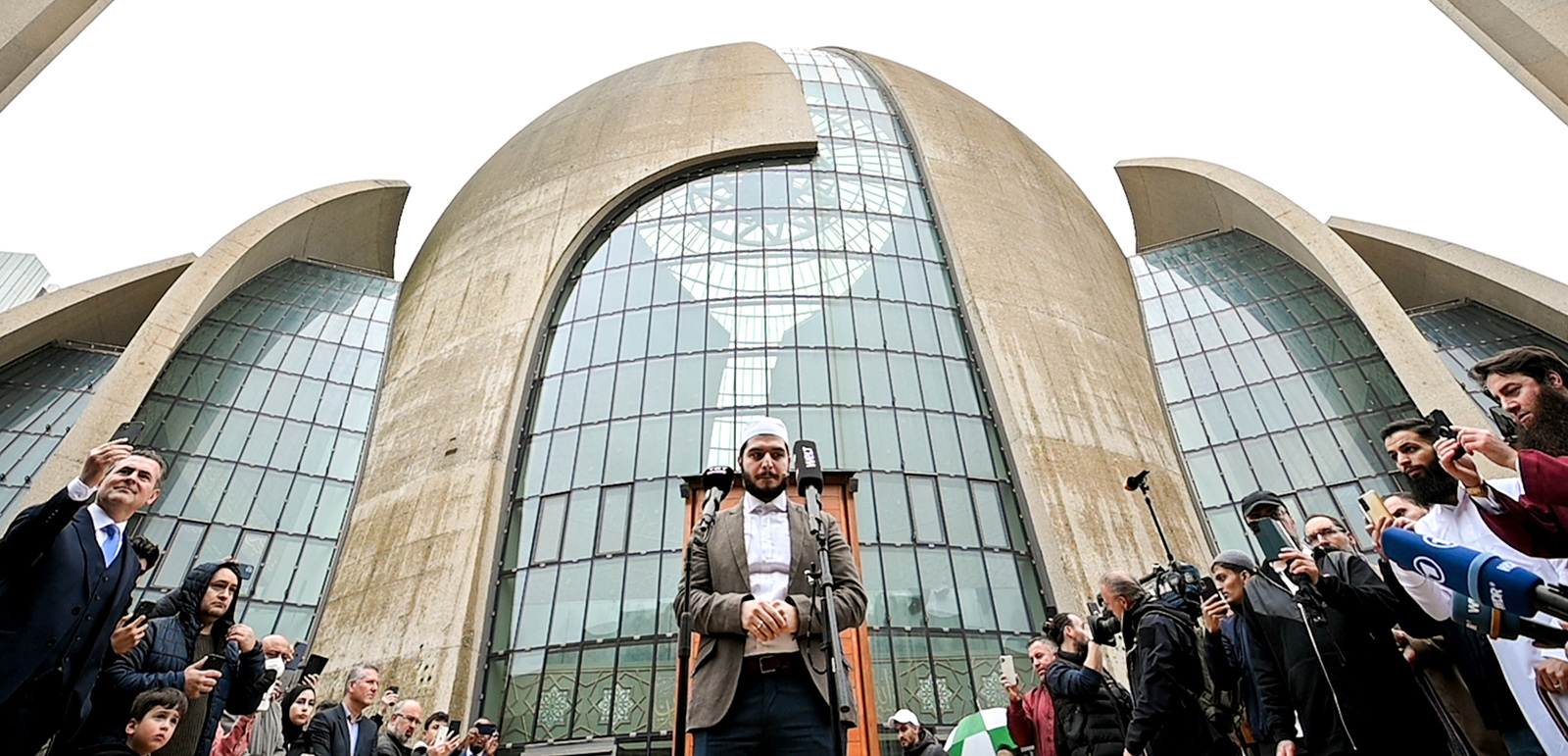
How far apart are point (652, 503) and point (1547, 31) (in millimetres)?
12668

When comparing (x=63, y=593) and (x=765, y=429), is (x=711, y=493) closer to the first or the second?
(x=765, y=429)

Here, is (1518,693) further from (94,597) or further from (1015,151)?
(1015,151)

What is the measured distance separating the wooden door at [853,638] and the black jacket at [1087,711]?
8.76 feet

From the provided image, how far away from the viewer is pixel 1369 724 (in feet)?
12.8

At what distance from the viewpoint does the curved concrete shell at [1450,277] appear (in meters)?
17.1

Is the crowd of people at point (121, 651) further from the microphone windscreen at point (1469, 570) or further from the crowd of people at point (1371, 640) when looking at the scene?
the crowd of people at point (1371, 640)

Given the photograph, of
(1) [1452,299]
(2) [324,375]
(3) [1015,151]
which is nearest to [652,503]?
(2) [324,375]

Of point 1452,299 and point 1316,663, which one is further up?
point 1452,299

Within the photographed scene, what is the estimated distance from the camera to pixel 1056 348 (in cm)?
1644

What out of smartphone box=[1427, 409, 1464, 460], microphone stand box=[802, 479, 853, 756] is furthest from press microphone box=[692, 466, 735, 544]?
smartphone box=[1427, 409, 1464, 460]

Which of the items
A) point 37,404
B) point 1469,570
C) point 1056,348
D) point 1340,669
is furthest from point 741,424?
point 37,404

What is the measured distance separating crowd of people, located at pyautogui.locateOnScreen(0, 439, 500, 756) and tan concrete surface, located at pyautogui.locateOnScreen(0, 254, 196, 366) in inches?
728

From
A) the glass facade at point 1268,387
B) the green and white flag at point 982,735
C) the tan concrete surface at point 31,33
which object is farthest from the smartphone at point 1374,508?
the glass facade at point 1268,387

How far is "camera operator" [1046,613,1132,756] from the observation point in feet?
17.6
